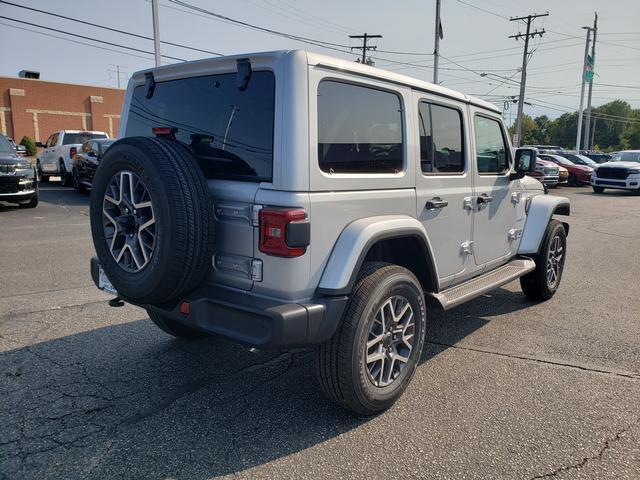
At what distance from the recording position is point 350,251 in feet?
9.10

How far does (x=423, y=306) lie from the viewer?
3.29 metres

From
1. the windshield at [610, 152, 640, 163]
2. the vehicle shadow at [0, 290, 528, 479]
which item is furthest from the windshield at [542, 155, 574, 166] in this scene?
the vehicle shadow at [0, 290, 528, 479]

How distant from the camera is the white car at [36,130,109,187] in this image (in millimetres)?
16250

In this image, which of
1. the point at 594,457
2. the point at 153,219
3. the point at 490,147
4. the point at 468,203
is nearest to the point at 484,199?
the point at 468,203

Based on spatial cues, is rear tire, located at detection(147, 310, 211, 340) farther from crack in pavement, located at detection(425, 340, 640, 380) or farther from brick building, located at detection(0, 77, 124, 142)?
brick building, located at detection(0, 77, 124, 142)

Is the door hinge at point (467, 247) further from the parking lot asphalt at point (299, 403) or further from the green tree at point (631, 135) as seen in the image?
the green tree at point (631, 135)

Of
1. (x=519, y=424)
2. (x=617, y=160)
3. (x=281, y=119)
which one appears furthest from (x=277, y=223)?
(x=617, y=160)

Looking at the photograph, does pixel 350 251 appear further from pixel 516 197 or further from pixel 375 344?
pixel 516 197

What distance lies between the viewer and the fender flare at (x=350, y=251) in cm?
273

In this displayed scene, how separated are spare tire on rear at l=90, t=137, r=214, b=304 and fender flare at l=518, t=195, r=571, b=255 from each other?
351 cm

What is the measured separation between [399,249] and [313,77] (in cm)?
136

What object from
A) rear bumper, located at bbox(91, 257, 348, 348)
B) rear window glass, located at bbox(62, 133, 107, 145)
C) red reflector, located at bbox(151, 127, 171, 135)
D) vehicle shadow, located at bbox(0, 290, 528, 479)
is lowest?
vehicle shadow, located at bbox(0, 290, 528, 479)

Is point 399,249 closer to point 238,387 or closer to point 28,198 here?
point 238,387

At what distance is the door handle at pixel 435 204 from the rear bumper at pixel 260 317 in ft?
3.58
